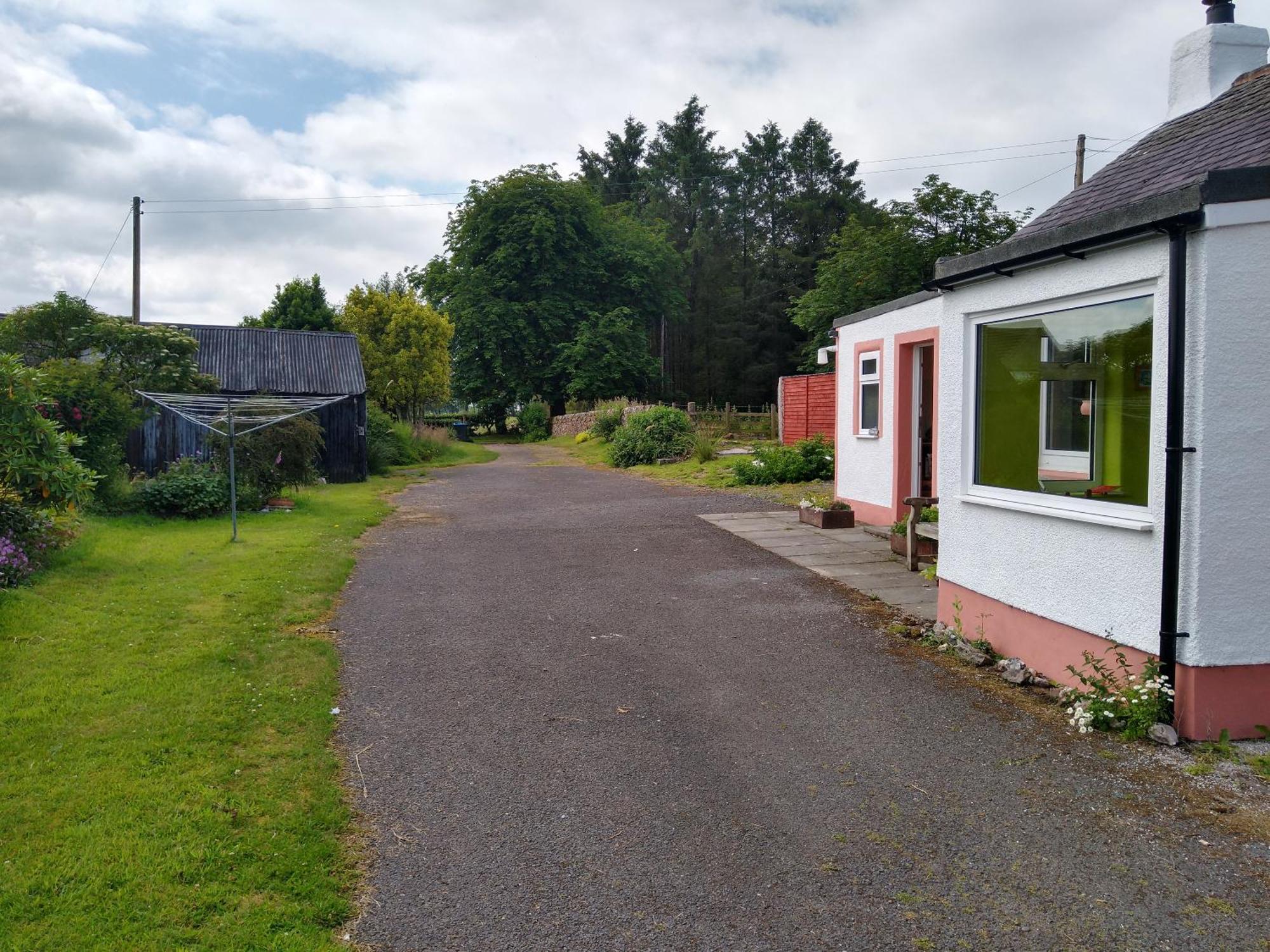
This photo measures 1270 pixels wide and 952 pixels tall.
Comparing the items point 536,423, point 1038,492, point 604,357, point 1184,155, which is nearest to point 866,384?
point 1038,492

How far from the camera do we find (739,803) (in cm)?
430

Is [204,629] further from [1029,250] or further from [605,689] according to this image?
[1029,250]

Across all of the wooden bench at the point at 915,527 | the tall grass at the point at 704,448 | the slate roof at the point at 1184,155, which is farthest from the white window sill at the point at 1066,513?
the tall grass at the point at 704,448

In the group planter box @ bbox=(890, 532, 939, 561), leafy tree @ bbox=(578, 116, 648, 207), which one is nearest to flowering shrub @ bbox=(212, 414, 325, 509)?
planter box @ bbox=(890, 532, 939, 561)

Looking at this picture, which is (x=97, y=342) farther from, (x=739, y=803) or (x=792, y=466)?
(x=739, y=803)

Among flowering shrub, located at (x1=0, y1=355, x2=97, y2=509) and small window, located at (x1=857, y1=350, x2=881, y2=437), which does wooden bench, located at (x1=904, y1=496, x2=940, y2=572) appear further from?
flowering shrub, located at (x1=0, y1=355, x2=97, y2=509)

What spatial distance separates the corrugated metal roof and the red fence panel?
12.0 metres

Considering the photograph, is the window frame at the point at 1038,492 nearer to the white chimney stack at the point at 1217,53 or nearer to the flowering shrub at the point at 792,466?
the white chimney stack at the point at 1217,53

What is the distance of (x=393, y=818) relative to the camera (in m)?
4.16

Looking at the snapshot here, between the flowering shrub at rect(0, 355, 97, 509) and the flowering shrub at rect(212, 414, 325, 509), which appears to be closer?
the flowering shrub at rect(0, 355, 97, 509)

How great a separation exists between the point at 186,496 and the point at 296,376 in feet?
36.5

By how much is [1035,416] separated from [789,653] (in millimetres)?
2508

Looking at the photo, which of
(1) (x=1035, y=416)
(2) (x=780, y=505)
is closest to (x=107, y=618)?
(1) (x=1035, y=416)

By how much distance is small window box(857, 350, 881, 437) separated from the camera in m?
13.5
